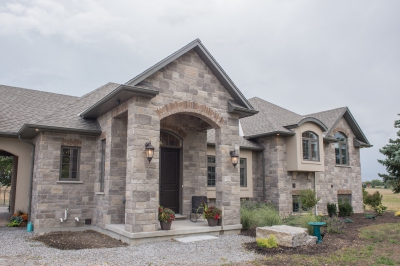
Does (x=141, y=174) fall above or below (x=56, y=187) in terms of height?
above

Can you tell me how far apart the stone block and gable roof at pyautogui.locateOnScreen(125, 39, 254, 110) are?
4203 mm

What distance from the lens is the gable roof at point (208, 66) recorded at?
28.3ft

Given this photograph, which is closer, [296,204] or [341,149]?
[296,204]

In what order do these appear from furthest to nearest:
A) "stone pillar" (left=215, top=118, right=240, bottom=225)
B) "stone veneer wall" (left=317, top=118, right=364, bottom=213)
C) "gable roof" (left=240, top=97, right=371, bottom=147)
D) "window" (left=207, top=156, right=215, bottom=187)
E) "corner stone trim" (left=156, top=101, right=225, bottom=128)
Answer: "stone veneer wall" (left=317, top=118, right=364, bottom=213), "gable roof" (left=240, top=97, right=371, bottom=147), "window" (left=207, top=156, right=215, bottom=187), "stone pillar" (left=215, top=118, right=240, bottom=225), "corner stone trim" (left=156, top=101, right=225, bottom=128)

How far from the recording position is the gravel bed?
6.31 m

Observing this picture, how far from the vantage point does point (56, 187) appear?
10.3 meters

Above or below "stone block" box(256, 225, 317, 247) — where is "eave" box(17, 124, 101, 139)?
above

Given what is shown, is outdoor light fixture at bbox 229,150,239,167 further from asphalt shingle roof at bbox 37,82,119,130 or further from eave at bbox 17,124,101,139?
asphalt shingle roof at bbox 37,82,119,130

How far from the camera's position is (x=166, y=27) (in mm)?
14688

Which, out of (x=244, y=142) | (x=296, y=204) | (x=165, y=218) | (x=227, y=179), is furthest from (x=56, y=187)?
(x=296, y=204)

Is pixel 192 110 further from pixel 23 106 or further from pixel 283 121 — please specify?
pixel 23 106

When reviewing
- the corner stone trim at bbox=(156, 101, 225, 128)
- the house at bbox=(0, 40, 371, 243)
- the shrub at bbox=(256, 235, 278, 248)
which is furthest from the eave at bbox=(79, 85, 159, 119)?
the shrub at bbox=(256, 235, 278, 248)

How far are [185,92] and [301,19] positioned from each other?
6.44m

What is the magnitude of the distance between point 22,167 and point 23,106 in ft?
9.44
